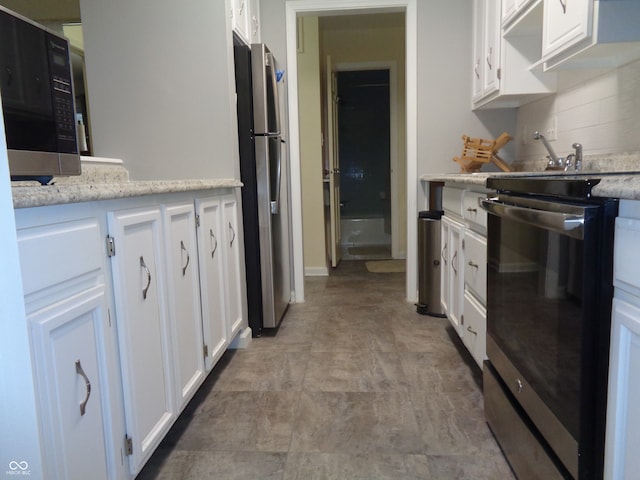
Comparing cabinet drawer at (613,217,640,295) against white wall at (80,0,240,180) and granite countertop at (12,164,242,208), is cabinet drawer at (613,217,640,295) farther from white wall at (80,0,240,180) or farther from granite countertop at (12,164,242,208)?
white wall at (80,0,240,180)

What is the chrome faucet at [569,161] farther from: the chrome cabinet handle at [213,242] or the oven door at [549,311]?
the chrome cabinet handle at [213,242]

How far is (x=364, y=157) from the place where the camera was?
6492mm

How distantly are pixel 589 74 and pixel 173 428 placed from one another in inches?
92.1

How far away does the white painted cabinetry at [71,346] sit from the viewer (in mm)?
907

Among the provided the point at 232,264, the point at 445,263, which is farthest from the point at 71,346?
the point at 445,263

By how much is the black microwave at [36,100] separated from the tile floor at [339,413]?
3.26 feet

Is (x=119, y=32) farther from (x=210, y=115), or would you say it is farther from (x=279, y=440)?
(x=279, y=440)

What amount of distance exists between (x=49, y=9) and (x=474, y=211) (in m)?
2.34

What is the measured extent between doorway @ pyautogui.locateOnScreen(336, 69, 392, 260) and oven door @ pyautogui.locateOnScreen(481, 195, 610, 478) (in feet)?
15.4

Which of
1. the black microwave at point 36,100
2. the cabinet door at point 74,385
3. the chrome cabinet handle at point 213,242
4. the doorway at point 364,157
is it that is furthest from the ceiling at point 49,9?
the doorway at point 364,157

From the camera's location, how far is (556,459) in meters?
1.11

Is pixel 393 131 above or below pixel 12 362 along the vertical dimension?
above

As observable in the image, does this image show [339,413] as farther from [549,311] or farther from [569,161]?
[569,161]

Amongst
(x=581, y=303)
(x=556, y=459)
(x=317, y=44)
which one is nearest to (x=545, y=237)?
(x=581, y=303)
